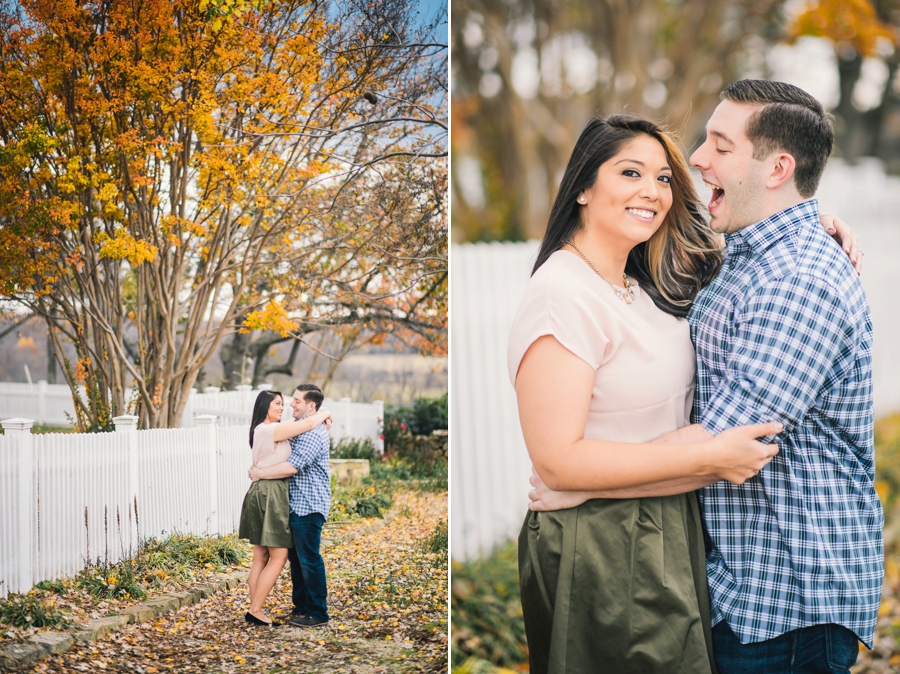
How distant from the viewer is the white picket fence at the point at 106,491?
90.4 inches

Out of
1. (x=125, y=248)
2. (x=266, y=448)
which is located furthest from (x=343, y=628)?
(x=125, y=248)

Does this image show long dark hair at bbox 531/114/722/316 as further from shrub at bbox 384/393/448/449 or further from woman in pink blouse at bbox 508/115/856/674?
shrub at bbox 384/393/448/449

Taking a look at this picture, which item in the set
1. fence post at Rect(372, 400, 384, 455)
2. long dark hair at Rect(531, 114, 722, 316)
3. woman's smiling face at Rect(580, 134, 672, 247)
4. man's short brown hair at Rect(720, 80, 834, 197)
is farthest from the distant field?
man's short brown hair at Rect(720, 80, 834, 197)

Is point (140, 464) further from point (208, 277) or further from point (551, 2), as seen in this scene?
point (551, 2)

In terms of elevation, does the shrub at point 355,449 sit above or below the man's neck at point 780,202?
below

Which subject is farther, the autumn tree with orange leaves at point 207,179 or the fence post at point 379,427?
the fence post at point 379,427

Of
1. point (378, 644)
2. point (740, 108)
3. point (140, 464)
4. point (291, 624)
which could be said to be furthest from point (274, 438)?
point (740, 108)

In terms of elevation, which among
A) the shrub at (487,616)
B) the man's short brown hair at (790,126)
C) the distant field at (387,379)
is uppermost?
the man's short brown hair at (790,126)

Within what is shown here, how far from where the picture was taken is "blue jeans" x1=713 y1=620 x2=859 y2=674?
184 centimetres

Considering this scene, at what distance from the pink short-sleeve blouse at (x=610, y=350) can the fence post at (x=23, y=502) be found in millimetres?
1456

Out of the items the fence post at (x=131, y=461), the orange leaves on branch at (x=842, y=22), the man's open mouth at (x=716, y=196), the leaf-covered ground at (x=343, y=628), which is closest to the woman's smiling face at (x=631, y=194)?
the man's open mouth at (x=716, y=196)

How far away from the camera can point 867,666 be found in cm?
372

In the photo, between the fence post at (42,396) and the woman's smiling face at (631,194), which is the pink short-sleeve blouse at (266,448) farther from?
the woman's smiling face at (631,194)

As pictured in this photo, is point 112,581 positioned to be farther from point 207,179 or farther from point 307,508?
point 207,179
